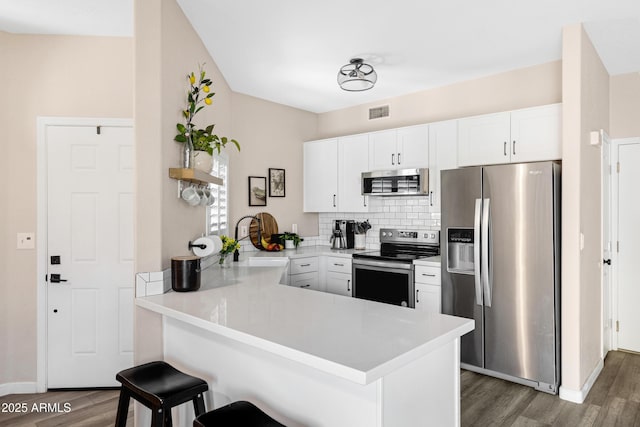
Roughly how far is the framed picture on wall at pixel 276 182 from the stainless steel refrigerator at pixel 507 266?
7.09 ft

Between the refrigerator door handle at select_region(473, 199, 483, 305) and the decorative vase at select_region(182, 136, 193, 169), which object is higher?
the decorative vase at select_region(182, 136, 193, 169)

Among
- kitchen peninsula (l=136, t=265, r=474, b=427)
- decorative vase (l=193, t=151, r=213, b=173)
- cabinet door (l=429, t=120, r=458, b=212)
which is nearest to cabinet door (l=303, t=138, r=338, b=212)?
cabinet door (l=429, t=120, r=458, b=212)

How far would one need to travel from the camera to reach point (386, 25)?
3010mm

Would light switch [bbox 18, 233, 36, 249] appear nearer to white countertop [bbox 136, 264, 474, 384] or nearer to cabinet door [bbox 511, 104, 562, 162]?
white countertop [bbox 136, 264, 474, 384]

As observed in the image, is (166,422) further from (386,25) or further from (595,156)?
(595,156)

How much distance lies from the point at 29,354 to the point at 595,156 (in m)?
4.89

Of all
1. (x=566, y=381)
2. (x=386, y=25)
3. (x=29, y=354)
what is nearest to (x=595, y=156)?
(x=566, y=381)

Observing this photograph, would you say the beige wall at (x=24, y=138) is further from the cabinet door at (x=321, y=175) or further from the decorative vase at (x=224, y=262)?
the cabinet door at (x=321, y=175)

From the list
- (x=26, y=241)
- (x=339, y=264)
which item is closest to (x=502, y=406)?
(x=339, y=264)

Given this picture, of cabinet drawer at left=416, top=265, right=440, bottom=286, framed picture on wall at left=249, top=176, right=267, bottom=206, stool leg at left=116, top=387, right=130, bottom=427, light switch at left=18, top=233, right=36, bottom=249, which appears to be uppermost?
framed picture on wall at left=249, top=176, right=267, bottom=206

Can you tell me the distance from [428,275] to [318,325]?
92.1 inches

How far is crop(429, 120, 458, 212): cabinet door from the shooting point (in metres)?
4.04

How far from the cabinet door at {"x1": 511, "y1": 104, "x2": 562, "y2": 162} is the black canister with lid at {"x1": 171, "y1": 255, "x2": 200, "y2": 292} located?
9.45ft

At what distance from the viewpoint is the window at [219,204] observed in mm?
3678
